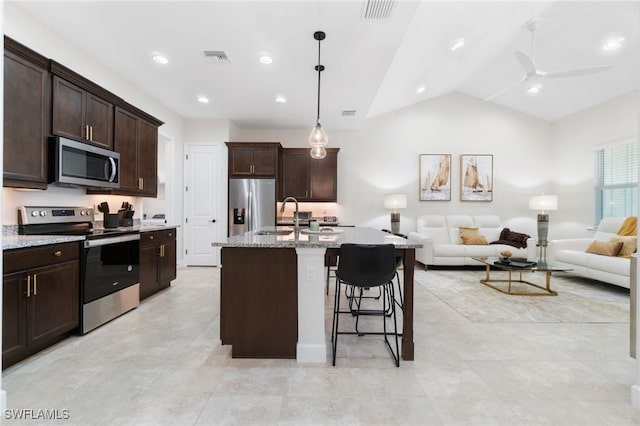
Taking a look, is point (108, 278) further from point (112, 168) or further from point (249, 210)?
point (249, 210)

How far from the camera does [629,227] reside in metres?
4.21

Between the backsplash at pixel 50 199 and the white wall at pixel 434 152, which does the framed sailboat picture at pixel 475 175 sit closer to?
the white wall at pixel 434 152

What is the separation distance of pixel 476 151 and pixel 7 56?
6.98 metres

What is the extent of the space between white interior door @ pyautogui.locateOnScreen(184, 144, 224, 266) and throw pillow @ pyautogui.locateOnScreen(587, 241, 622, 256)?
6.06m

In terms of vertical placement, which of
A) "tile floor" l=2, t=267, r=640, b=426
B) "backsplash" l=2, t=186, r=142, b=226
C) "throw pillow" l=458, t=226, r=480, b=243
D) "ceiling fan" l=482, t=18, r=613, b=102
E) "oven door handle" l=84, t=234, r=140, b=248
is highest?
A: "ceiling fan" l=482, t=18, r=613, b=102

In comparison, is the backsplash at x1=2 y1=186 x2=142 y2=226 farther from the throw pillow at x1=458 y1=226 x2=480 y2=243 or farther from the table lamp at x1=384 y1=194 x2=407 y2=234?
the throw pillow at x1=458 y1=226 x2=480 y2=243

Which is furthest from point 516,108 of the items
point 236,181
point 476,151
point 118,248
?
point 118,248

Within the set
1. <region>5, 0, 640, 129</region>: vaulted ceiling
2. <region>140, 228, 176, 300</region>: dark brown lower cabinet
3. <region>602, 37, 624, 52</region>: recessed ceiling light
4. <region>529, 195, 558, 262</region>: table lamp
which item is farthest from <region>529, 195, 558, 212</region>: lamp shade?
<region>140, 228, 176, 300</region>: dark brown lower cabinet

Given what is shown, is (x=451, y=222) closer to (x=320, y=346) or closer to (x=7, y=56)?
(x=320, y=346)

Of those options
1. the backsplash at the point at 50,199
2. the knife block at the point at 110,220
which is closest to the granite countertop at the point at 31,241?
the backsplash at the point at 50,199

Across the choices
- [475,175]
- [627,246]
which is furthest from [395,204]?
[627,246]

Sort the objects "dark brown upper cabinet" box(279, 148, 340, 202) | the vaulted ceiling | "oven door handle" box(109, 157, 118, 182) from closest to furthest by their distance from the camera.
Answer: the vaulted ceiling
"oven door handle" box(109, 157, 118, 182)
"dark brown upper cabinet" box(279, 148, 340, 202)

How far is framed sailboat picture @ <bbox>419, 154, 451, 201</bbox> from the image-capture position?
613 centimetres

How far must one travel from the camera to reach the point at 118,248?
286 centimetres
